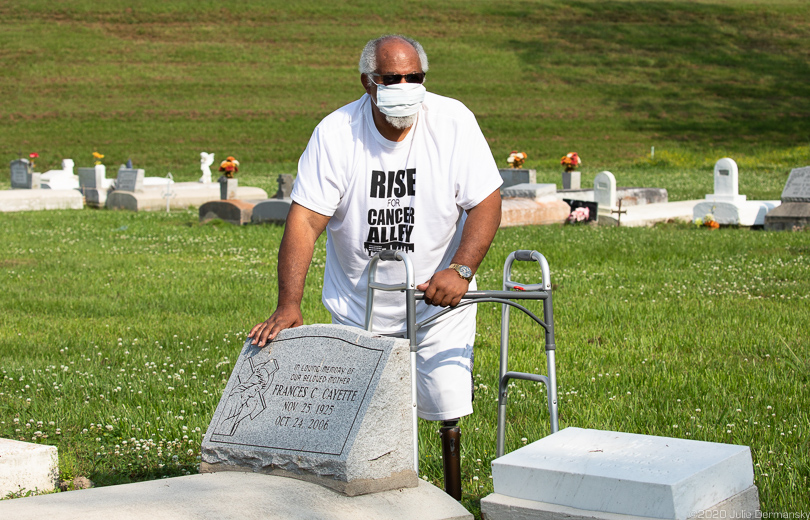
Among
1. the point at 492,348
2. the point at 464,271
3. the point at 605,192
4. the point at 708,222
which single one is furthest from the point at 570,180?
the point at 464,271

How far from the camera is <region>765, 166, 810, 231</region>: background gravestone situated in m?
16.4

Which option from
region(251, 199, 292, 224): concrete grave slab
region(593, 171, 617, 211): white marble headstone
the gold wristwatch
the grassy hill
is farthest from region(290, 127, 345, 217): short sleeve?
the grassy hill

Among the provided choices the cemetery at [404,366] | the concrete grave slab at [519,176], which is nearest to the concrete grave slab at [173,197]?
the cemetery at [404,366]

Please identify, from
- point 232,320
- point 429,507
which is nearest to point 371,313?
point 429,507

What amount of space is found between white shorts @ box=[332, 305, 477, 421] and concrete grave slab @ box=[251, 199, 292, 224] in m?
13.8

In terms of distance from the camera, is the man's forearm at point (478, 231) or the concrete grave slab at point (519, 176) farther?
the concrete grave slab at point (519, 176)

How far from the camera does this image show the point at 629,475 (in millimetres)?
2889

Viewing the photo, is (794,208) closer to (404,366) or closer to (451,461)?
(451,461)

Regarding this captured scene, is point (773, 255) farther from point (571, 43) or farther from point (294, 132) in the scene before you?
point (571, 43)

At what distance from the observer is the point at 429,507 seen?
326 cm

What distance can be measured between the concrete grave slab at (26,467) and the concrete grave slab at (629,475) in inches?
91.4

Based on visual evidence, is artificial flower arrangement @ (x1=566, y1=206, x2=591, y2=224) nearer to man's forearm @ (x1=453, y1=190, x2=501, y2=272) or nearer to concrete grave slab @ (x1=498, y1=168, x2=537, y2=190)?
concrete grave slab @ (x1=498, y1=168, x2=537, y2=190)

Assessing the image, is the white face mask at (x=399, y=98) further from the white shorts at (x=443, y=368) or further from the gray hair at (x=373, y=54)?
the white shorts at (x=443, y=368)

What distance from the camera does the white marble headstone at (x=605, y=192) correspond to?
18984mm
